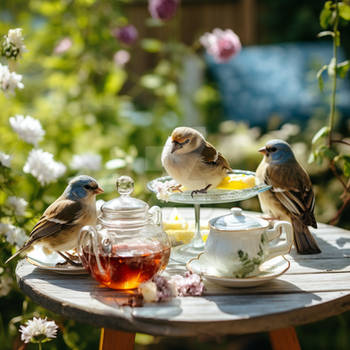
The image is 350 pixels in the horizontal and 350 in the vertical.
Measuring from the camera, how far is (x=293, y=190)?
6.10ft

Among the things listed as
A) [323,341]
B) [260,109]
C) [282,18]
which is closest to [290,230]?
[323,341]

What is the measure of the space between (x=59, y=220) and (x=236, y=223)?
557 mm

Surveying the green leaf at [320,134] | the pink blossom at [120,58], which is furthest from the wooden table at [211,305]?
the pink blossom at [120,58]

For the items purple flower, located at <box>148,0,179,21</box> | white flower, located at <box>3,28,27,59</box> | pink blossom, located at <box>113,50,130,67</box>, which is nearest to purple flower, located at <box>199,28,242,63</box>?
purple flower, located at <box>148,0,179,21</box>

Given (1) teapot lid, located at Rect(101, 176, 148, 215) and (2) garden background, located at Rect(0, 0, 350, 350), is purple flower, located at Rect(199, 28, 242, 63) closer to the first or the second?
(2) garden background, located at Rect(0, 0, 350, 350)

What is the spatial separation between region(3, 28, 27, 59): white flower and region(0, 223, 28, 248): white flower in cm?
67

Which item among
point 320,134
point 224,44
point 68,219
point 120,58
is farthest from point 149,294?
point 120,58

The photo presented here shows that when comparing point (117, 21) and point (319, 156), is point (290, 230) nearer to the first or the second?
point (319, 156)

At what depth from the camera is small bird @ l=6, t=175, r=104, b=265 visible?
1.58 m

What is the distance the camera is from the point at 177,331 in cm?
125

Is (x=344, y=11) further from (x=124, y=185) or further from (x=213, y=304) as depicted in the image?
(x=213, y=304)

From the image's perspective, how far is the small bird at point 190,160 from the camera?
1.68 meters

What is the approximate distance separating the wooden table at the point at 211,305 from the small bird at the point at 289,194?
15cm

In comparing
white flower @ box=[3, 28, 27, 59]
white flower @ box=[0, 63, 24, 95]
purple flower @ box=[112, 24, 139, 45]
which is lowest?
white flower @ box=[0, 63, 24, 95]
